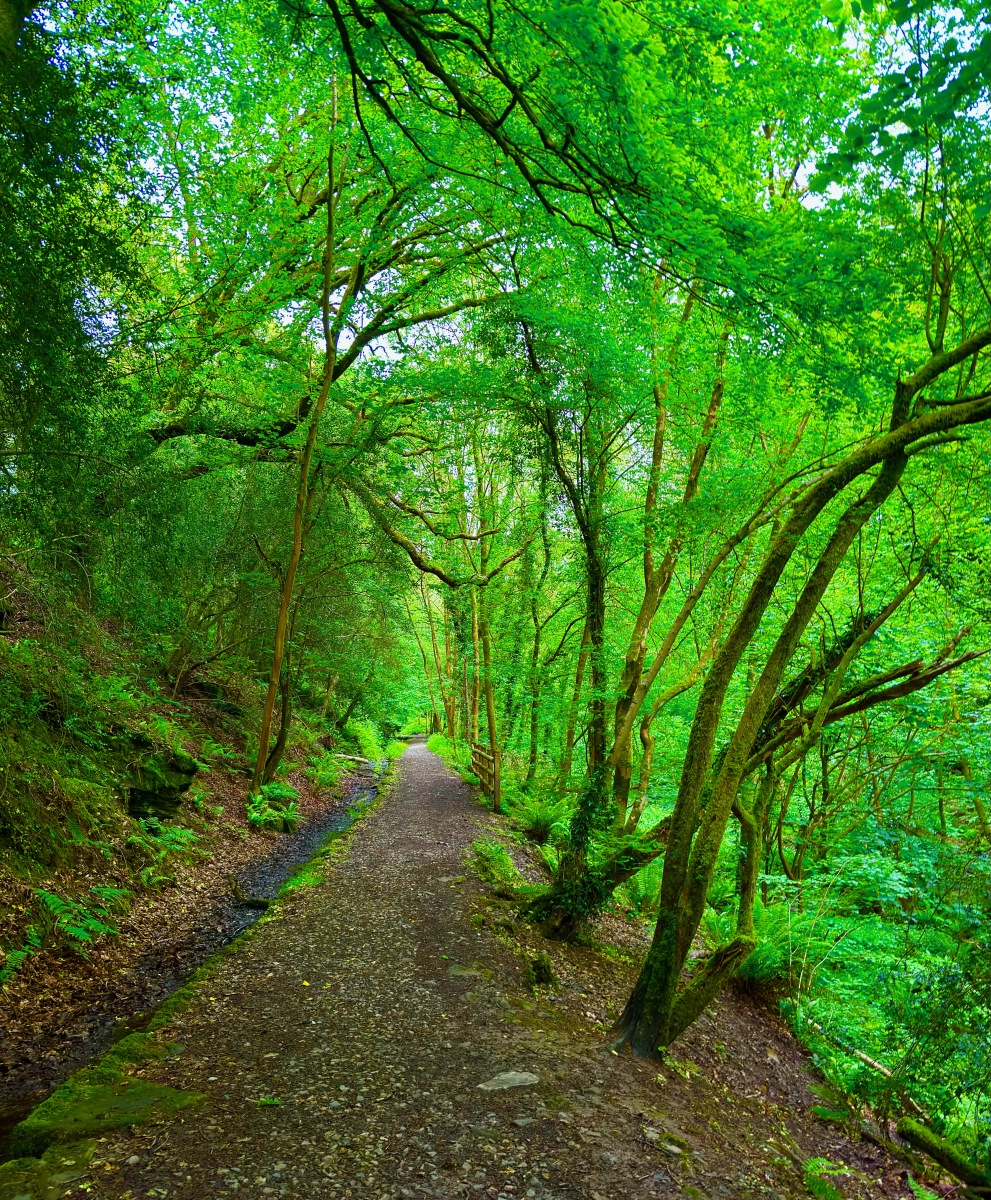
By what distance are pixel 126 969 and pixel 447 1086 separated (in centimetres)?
349

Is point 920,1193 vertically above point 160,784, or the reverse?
point 160,784

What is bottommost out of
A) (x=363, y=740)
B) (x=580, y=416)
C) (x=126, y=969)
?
(x=363, y=740)

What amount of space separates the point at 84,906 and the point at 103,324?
17.0 feet

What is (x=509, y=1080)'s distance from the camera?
4.08m

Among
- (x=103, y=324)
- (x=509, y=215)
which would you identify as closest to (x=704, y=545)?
(x=509, y=215)

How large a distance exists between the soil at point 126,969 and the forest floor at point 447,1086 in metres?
0.53

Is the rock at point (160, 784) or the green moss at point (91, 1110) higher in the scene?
the rock at point (160, 784)

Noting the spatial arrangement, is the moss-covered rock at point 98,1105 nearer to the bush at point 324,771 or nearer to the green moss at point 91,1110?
the green moss at point 91,1110

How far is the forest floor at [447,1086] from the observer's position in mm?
3156

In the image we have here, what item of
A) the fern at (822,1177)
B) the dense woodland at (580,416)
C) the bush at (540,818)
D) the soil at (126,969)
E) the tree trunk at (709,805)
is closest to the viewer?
the fern at (822,1177)

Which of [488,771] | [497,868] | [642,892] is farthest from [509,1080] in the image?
[488,771]

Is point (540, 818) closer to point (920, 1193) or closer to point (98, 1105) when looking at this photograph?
point (920, 1193)

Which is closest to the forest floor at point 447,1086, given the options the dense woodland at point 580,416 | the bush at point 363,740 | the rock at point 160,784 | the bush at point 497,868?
the dense woodland at point 580,416

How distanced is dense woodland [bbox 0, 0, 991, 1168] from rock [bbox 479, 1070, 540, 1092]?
1.19 m
